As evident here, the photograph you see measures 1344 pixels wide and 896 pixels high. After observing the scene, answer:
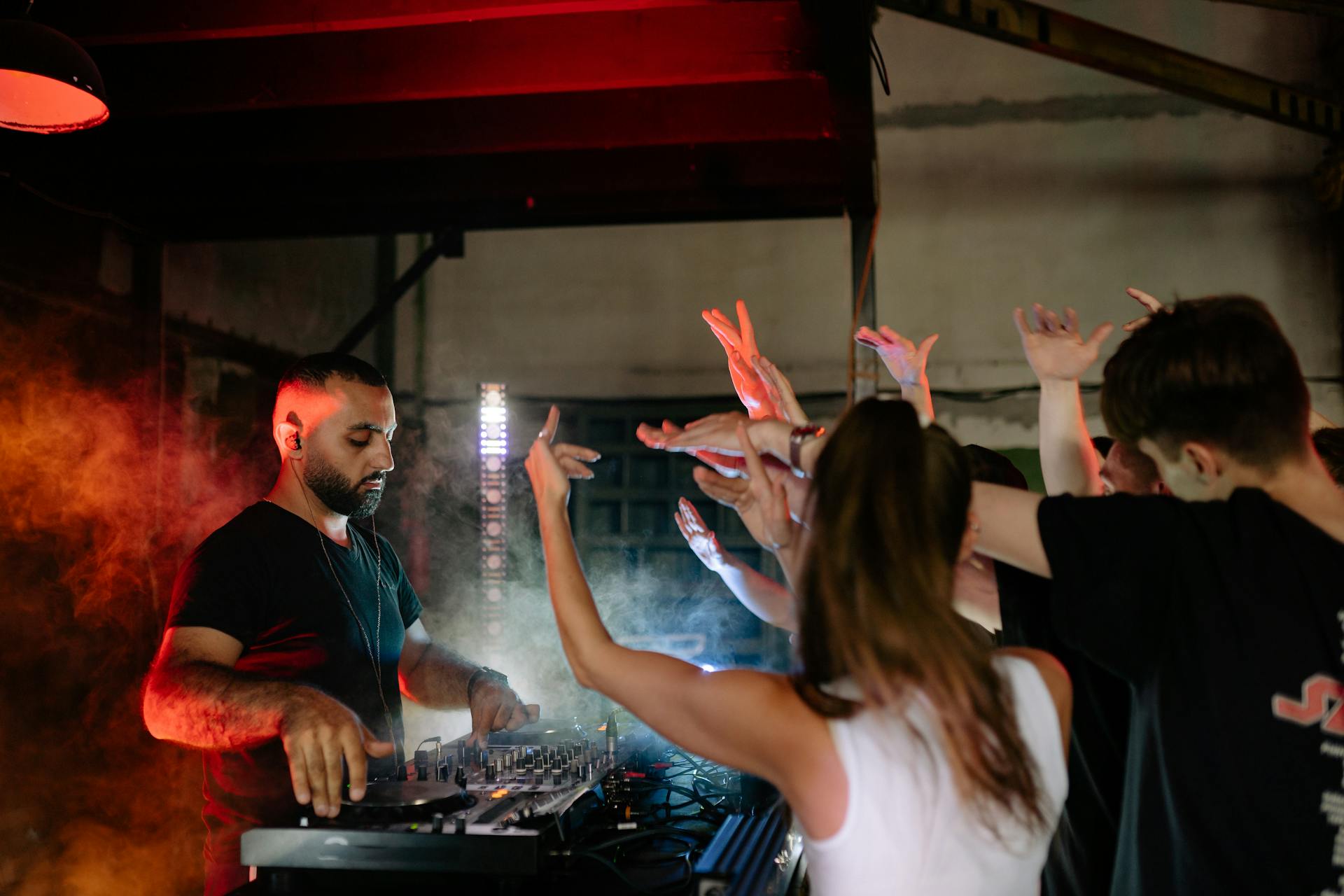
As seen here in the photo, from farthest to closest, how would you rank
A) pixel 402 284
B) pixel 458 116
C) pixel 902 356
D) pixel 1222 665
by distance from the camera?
pixel 402 284
pixel 458 116
pixel 902 356
pixel 1222 665

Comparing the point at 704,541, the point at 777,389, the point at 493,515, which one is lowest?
the point at 493,515

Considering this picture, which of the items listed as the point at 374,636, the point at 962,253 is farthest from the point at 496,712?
the point at 962,253

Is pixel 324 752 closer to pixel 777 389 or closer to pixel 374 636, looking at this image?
pixel 374 636

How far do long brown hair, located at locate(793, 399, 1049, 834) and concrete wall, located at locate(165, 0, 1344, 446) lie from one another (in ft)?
17.0

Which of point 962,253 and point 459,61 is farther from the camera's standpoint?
Result: point 962,253

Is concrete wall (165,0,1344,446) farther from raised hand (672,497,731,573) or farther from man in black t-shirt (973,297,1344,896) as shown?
man in black t-shirt (973,297,1344,896)

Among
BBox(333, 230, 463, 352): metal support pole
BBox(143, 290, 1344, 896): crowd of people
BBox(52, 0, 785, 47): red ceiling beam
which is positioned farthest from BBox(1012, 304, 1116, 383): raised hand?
BBox(333, 230, 463, 352): metal support pole

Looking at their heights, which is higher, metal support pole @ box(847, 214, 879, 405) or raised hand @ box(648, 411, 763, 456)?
metal support pole @ box(847, 214, 879, 405)

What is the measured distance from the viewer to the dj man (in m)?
1.83

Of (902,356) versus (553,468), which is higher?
(902,356)

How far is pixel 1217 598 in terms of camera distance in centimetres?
126

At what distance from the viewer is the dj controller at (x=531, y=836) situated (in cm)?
155

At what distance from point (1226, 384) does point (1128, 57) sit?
13.1 feet

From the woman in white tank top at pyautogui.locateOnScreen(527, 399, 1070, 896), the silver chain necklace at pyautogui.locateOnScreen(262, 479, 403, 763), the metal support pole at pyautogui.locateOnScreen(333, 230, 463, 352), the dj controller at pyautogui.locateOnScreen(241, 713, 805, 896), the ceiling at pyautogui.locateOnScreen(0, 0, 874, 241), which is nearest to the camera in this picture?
the woman in white tank top at pyautogui.locateOnScreen(527, 399, 1070, 896)
